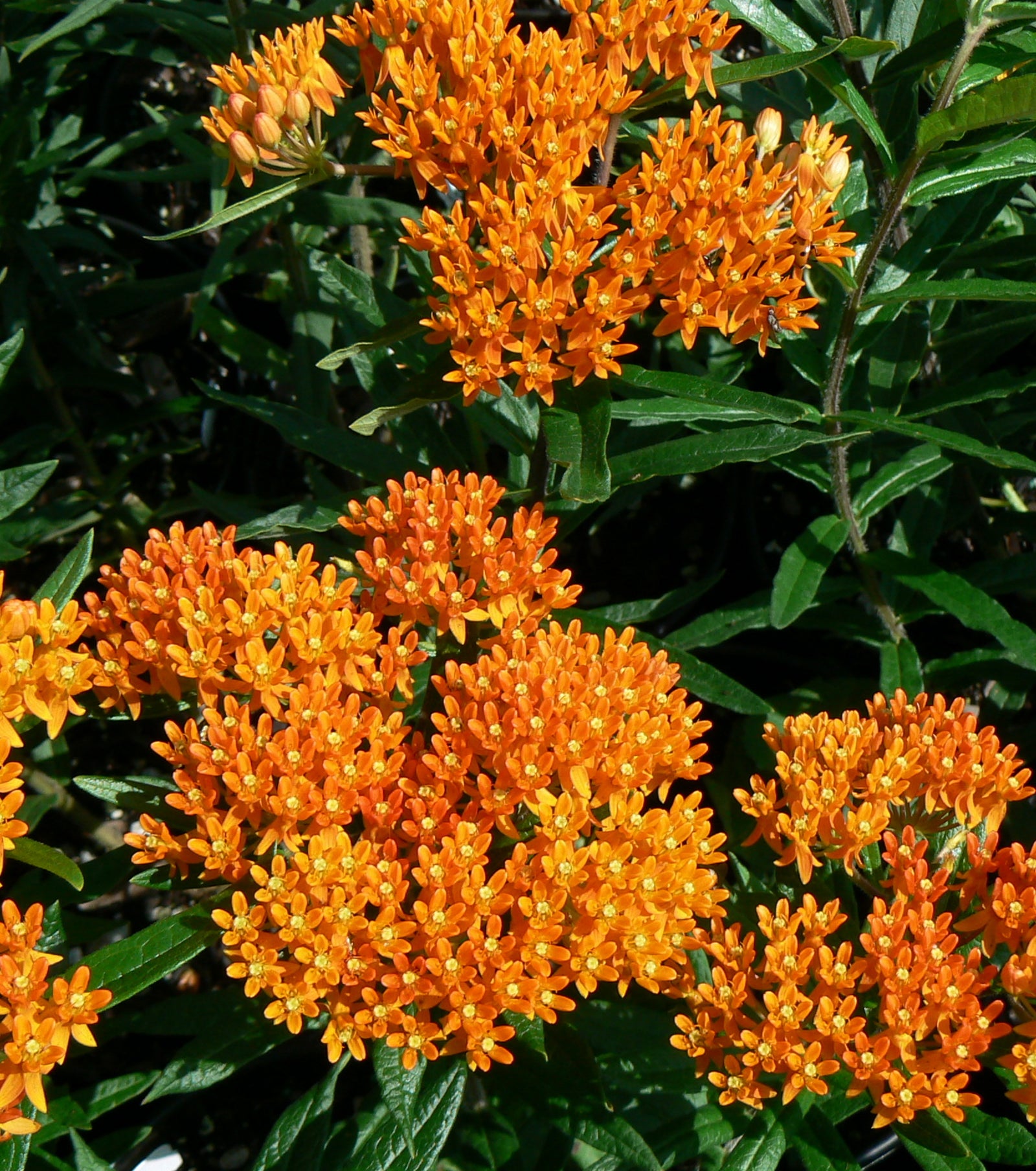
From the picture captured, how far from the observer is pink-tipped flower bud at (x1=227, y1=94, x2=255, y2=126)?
2334mm

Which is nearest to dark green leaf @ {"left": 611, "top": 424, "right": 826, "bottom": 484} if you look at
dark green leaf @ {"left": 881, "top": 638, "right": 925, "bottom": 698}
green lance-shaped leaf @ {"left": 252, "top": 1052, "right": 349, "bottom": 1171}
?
dark green leaf @ {"left": 881, "top": 638, "right": 925, "bottom": 698}

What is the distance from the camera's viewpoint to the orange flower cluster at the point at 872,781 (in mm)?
2158

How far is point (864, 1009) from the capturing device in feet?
7.03

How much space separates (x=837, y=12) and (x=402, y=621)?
1795 millimetres

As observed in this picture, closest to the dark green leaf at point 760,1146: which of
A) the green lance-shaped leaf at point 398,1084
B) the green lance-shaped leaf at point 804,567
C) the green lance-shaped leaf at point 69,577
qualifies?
the green lance-shaped leaf at point 398,1084

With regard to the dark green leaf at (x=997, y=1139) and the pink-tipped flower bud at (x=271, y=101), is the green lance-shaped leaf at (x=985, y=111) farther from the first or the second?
the dark green leaf at (x=997, y=1139)

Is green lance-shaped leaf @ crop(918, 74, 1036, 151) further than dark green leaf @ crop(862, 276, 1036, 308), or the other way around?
dark green leaf @ crop(862, 276, 1036, 308)

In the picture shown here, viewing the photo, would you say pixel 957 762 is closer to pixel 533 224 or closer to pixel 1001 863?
pixel 1001 863

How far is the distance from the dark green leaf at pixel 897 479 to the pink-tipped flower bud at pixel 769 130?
970 mm

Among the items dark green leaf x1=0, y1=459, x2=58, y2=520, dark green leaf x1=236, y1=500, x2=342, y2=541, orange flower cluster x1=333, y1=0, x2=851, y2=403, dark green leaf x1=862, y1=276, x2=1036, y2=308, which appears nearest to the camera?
orange flower cluster x1=333, y1=0, x2=851, y2=403

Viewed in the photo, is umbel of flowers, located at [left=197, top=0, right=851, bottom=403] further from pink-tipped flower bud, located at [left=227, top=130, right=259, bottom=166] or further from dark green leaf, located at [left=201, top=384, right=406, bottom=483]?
dark green leaf, located at [left=201, top=384, right=406, bottom=483]

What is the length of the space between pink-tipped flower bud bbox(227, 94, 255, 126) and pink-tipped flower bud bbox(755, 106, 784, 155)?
105cm

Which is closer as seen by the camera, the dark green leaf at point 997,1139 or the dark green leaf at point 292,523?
the dark green leaf at point 997,1139

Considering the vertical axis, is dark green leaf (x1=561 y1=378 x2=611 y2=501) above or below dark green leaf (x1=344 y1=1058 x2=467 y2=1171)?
above
